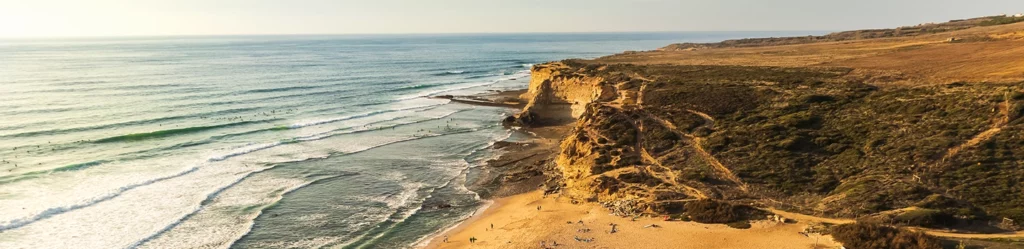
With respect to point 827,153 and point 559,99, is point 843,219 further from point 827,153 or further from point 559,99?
point 559,99

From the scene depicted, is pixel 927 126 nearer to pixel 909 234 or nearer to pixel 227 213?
pixel 909 234

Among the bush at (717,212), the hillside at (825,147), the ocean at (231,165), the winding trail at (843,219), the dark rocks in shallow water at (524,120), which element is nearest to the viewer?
the winding trail at (843,219)

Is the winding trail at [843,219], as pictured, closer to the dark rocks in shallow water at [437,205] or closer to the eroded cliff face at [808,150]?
the eroded cliff face at [808,150]

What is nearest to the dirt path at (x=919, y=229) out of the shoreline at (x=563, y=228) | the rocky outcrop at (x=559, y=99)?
the shoreline at (x=563, y=228)

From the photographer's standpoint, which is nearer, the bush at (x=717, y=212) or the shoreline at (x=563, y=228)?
the shoreline at (x=563, y=228)

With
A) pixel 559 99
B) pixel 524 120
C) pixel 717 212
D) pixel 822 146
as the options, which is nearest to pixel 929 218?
pixel 717 212
